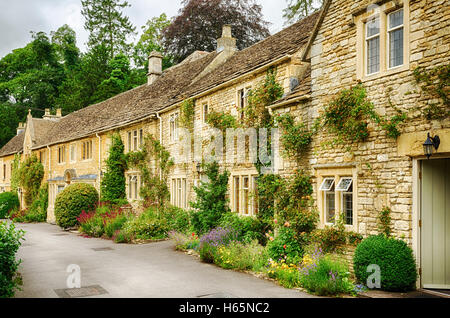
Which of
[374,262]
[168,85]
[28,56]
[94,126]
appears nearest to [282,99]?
[374,262]

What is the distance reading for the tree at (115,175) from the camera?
24000 mm

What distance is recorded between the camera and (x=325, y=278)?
8.76 m

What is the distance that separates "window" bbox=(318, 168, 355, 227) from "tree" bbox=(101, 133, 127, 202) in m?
15.6

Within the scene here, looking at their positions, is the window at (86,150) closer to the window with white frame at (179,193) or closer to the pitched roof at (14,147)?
the window with white frame at (179,193)

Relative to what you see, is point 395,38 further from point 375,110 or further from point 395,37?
point 375,110

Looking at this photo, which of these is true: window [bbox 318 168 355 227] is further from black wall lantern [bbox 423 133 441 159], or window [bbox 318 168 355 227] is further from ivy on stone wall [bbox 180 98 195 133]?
ivy on stone wall [bbox 180 98 195 133]

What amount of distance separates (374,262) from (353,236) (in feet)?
3.83

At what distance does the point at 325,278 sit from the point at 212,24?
29.7 m

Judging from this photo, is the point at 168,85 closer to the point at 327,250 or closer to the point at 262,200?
the point at 262,200

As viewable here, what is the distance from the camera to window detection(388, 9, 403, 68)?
9.27 m

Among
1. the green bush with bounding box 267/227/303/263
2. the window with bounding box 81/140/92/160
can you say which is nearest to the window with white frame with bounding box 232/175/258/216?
the green bush with bounding box 267/227/303/263

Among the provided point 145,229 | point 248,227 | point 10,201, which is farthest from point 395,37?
point 10,201

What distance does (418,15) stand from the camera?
8781 mm

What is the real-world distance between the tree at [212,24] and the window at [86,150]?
42.0 ft
